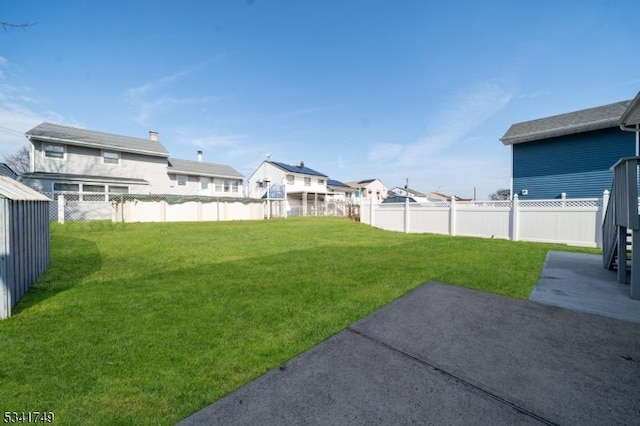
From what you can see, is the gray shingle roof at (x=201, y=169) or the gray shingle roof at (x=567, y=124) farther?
the gray shingle roof at (x=201, y=169)

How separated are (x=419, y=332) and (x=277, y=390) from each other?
174 cm

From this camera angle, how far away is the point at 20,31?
13.4ft

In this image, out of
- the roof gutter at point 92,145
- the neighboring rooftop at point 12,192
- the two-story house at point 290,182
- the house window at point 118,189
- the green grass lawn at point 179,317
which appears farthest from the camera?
the two-story house at point 290,182

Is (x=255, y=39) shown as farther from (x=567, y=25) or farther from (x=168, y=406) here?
(x=168, y=406)

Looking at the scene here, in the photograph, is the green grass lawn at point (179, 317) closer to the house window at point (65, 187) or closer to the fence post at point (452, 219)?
the fence post at point (452, 219)

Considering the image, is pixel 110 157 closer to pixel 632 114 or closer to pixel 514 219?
pixel 514 219

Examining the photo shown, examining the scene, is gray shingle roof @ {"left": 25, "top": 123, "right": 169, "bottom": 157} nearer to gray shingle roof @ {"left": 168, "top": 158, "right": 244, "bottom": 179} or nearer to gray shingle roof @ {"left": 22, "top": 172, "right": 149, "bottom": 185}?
gray shingle roof @ {"left": 22, "top": 172, "right": 149, "bottom": 185}

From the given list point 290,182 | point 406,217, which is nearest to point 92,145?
point 290,182

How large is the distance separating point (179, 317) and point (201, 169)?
25457mm

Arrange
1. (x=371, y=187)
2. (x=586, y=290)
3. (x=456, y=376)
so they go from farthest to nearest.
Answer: (x=371, y=187), (x=586, y=290), (x=456, y=376)

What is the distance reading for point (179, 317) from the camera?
3.32 metres

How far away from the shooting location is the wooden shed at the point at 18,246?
10.8ft

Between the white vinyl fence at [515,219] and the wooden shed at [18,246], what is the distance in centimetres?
1373

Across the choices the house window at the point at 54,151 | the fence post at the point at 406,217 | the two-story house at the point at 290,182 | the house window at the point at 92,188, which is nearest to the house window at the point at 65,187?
the house window at the point at 92,188
